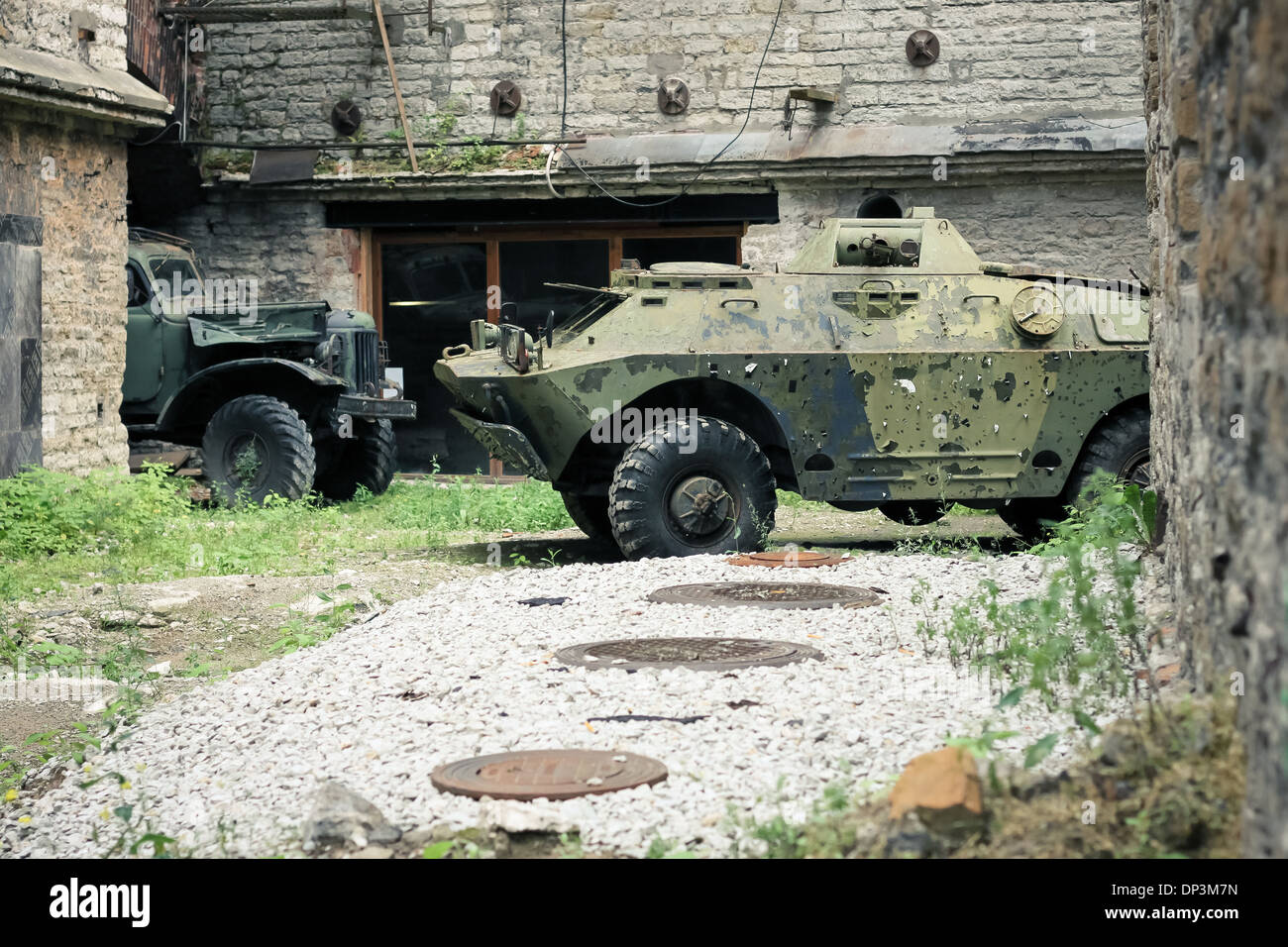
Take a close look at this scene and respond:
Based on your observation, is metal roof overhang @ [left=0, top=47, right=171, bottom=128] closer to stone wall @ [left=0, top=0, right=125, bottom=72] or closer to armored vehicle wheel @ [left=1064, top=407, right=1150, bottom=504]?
stone wall @ [left=0, top=0, right=125, bottom=72]

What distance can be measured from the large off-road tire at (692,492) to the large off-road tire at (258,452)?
439 cm

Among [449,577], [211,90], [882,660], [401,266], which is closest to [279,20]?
[211,90]

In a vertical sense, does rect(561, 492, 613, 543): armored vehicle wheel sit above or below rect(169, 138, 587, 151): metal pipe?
below

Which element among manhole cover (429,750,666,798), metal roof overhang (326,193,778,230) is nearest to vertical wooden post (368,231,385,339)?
metal roof overhang (326,193,778,230)

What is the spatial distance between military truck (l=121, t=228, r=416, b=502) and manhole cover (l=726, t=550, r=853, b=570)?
5.29m

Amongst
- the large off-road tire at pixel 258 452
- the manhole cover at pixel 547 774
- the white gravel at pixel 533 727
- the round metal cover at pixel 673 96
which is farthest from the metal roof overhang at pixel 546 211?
the manhole cover at pixel 547 774

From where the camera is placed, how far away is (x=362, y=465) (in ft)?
46.1

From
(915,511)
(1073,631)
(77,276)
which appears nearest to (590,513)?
(915,511)

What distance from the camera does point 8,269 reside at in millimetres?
10664

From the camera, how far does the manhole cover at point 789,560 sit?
814cm

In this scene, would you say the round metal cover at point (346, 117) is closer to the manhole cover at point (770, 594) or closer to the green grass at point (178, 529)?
the green grass at point (178, 529)

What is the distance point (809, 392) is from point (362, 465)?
227 inches

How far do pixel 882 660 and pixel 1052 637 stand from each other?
2.55 feet

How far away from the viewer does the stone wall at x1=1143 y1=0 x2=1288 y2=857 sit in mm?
2607
